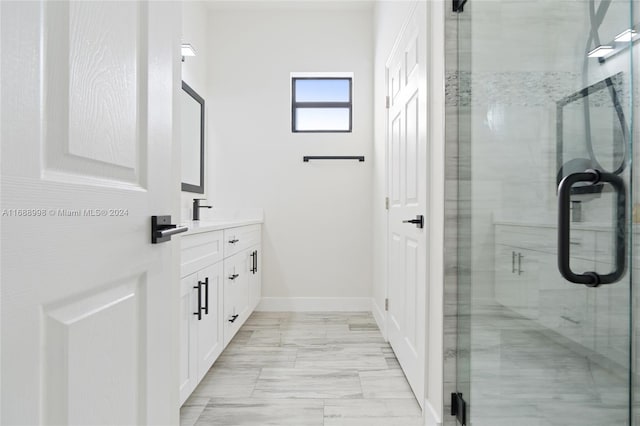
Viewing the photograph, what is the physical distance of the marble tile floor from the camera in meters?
1.74

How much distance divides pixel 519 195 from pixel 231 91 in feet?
10.2

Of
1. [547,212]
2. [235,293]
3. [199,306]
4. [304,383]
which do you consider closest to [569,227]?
[547,212]

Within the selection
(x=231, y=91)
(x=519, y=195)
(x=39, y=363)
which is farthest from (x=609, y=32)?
(x=231, y=91)

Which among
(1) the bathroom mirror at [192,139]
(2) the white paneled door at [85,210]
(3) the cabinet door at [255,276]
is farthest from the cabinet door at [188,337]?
(1) the bathroom mirror at [192,139]

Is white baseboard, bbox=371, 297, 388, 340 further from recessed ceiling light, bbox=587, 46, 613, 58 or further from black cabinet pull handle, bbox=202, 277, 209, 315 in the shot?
recessed ceiling light, bbox=587, 46, 613, 58

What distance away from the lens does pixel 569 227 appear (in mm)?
859

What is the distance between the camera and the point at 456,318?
1.49 meters

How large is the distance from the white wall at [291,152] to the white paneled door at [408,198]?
0.91 m

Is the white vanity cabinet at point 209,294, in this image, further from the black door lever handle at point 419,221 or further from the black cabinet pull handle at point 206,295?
the black door lever handle at point 419,221

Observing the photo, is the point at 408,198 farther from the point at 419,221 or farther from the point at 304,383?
the point at 304,383

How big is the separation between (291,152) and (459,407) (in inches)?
106

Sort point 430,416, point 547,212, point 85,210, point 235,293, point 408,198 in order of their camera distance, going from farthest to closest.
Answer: point 235,293 < point 408,198 < point 430,416 < point 547,212 < point 85,210

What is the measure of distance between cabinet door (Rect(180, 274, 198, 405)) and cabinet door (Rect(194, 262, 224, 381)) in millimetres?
52

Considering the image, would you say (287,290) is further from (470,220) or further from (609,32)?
(609,32)
